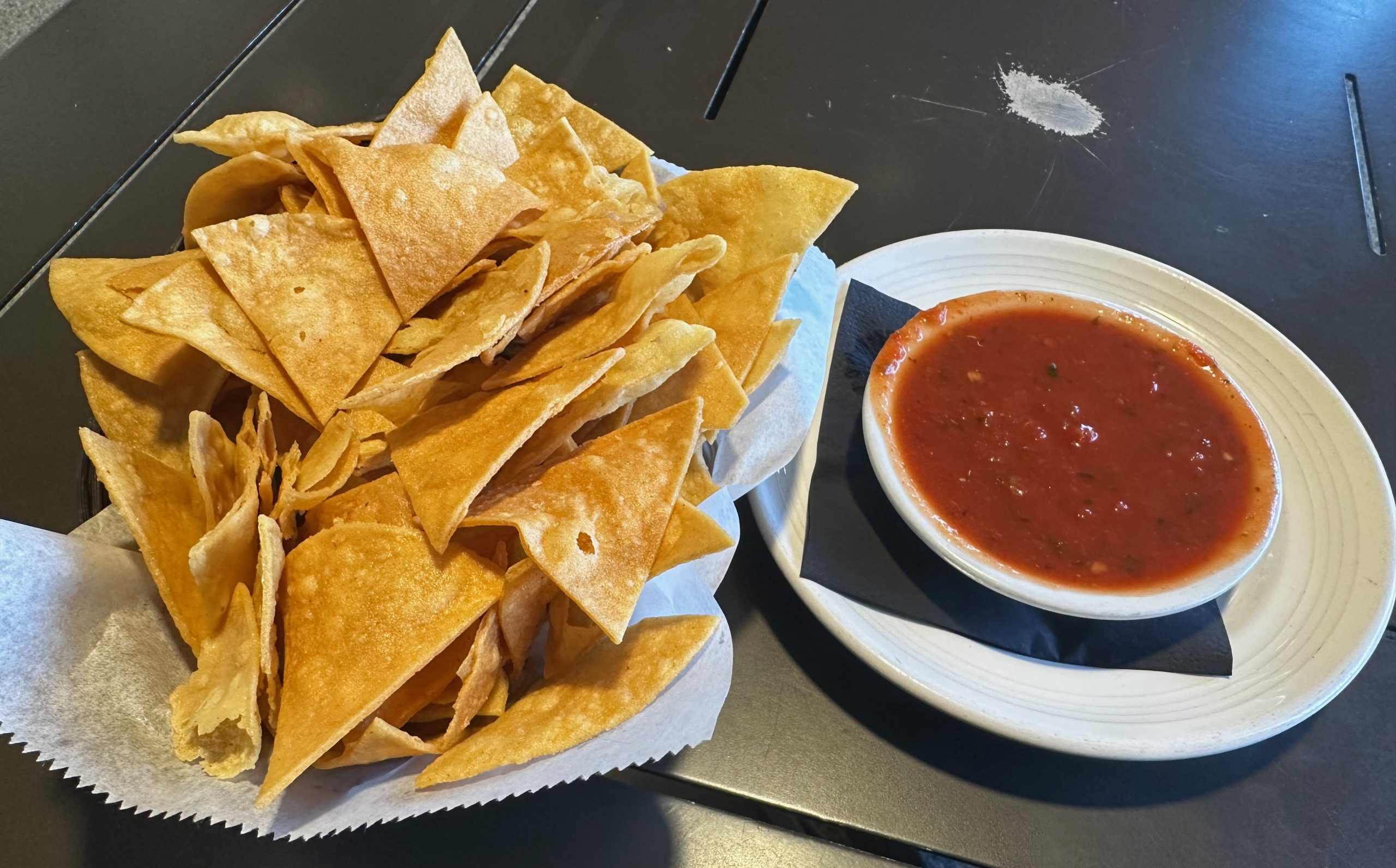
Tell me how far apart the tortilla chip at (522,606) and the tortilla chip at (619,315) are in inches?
9.2

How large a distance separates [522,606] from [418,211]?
1.63 feet

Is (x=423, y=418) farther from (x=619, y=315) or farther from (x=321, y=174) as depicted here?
(x=321, y=174)

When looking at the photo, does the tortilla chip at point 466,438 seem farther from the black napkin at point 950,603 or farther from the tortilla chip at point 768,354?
the black napkin at point 950,603

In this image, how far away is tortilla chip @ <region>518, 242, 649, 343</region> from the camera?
3.22 feet

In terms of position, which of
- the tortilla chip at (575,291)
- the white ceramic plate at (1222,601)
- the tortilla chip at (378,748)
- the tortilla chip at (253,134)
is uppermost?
the tortilla chip at (253,134)

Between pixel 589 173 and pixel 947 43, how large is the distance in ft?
4.55

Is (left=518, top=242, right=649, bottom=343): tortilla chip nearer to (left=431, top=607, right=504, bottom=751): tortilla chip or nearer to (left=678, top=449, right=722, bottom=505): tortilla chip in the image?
(left=678, top=449, right=722, bottom=505): tortilla chip

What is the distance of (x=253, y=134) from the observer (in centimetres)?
109

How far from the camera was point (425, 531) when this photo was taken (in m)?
0.86

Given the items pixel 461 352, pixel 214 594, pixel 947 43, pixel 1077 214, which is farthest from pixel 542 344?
Result: pixel 947 43

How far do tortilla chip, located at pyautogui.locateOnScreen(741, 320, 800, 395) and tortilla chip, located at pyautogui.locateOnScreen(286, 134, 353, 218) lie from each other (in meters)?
0.54

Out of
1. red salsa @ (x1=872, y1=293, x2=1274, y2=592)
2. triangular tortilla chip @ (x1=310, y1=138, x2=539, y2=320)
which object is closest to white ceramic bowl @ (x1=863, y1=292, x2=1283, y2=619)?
red salsa @ (x1=872, y1=293, x2=1274, y2=592)

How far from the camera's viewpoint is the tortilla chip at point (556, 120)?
1297 mm

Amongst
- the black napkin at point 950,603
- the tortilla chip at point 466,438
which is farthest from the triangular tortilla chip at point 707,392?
the black napkin at point 950,603
